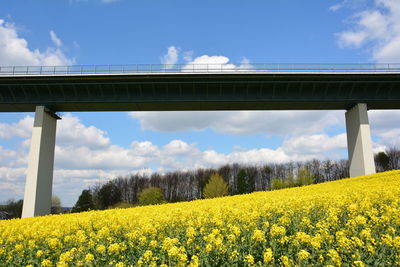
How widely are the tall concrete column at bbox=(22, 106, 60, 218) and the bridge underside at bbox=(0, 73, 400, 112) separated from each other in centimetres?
214

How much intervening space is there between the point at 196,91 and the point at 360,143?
2049 centimetres

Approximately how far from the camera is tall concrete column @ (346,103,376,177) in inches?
1368

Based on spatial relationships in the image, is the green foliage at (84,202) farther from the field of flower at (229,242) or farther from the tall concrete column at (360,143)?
the field of flower at (229,242)

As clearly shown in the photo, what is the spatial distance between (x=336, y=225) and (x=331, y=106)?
113 feet

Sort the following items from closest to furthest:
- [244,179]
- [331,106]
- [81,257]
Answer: [81,257] < [331,106] < [244,179]

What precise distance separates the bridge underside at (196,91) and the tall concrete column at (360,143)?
5.47 feet

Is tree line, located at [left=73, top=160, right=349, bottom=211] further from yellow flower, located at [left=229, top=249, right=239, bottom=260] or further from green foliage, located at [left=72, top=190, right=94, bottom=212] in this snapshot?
yellow flower, located at [left=229, top=249, right=239, bottom=260]

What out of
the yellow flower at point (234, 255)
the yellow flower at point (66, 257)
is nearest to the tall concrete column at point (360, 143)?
the yellow flower at point (234, 255)

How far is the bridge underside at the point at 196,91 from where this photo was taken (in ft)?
115

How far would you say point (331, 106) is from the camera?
38656 millimetres

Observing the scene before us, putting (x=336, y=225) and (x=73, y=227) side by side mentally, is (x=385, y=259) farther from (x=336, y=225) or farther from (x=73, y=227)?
(x=73, y=227)

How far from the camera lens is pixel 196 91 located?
1444 inches

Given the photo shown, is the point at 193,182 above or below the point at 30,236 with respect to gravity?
above

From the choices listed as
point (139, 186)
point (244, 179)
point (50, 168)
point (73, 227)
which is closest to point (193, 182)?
point (139, 186)
